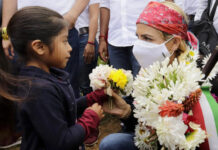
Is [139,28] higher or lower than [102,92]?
higher

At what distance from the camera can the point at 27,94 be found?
59.7 inches

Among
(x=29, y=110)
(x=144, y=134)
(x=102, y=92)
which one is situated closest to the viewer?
(x=29, y=110)

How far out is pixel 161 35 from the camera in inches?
85.0

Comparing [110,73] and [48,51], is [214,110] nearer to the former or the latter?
[110,73]

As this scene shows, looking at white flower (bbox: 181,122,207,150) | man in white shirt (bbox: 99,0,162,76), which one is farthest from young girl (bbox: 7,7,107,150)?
man in white shirt (bbox: 99,0,162,76)

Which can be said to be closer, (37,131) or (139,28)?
(37,131)

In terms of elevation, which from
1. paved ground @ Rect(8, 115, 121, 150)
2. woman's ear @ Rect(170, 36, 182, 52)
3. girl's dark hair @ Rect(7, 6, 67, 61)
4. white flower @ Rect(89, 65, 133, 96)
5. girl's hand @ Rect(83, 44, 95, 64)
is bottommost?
paved ground @ Rect(8, 115, 121, 150)

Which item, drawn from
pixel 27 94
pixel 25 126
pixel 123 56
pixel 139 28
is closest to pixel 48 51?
pixel 27 94

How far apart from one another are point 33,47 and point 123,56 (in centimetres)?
163

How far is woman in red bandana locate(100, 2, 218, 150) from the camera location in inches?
82.2

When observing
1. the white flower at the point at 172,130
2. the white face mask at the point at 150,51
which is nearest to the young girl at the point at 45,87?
the white flower at the point at 172,130

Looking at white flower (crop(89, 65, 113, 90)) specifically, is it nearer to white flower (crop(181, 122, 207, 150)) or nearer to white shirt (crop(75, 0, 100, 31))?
white flower (crop(181, 122, 207, 150))

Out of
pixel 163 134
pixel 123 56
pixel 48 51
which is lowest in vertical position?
pixel 123 56

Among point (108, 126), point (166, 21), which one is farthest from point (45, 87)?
point (108, 126)
